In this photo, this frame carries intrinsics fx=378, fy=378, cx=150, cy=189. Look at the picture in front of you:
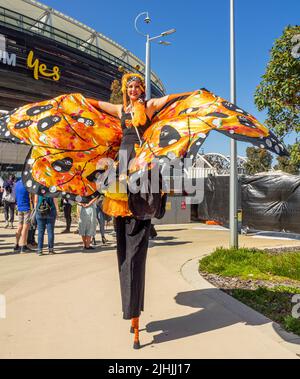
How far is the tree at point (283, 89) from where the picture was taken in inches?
253

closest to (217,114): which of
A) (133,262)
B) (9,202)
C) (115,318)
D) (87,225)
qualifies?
(133,262)

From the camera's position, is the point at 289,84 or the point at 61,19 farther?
the point at 61,19

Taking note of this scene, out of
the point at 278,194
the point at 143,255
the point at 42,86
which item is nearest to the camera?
the point at 143,255

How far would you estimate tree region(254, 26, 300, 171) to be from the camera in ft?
21.1

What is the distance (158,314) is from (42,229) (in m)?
4.43

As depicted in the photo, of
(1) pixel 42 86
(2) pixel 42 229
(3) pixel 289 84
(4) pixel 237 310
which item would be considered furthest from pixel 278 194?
(1) pixel 42 86

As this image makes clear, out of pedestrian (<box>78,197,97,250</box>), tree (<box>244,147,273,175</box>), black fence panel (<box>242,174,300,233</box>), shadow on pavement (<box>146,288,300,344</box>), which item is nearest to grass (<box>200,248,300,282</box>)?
shadow on pavement (<box>146,288,300,344</box>)

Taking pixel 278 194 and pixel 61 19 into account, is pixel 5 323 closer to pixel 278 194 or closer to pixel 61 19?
pixel 278 194

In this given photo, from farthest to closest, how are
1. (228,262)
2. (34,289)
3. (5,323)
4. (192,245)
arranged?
1. (192,245)
2. (228,262)
3. (34,289)
4. (5,323)

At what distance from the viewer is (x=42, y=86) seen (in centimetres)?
3306

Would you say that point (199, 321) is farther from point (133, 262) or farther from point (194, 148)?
point (194, 148)

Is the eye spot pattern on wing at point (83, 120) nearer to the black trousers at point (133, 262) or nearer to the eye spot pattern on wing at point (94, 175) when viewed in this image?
the eye spot pattern on wing at point (94, 175)

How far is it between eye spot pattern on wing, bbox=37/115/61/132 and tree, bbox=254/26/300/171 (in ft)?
14.9

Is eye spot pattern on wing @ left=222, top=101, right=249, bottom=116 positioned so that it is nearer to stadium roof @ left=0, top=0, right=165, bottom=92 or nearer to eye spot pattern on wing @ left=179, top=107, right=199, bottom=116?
eye spot pattern on wing @ left=179, top=107, right=199, bottom=116
